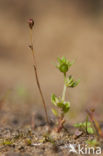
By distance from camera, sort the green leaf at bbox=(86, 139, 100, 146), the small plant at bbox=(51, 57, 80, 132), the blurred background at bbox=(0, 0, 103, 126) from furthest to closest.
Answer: the blurred background at bbox=(0, 0, 103, 126), the small plant at bbox=(51, 57, 80, 132), the green leaf at bbox=(86, 139, 100, 146)

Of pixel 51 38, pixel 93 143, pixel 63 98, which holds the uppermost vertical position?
pixel 51 38

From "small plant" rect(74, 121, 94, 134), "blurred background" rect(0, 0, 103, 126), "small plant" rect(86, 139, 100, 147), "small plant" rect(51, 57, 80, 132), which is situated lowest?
"small plant" rect(86, 139, 100, 147)

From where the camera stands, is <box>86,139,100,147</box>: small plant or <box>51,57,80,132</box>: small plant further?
<box>51,57,80,132</box>: small plant

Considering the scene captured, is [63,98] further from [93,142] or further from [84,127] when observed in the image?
[93,142]

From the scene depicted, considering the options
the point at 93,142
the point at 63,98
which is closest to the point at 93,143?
the point at 93,142

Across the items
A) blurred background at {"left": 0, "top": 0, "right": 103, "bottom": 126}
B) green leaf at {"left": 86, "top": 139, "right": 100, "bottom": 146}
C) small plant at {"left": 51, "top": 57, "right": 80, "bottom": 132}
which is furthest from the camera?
blurred background at {"left": 0, "top": 0, "right": 103, "bottom": 126}

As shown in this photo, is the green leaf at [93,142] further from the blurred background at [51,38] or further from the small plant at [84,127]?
the blurred background at [51,38]

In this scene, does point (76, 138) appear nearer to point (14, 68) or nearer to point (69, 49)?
point (14, 68)

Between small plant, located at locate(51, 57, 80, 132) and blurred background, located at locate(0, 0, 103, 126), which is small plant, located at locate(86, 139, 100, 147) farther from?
blurred background, located at locate(0, 0, 103, 126)

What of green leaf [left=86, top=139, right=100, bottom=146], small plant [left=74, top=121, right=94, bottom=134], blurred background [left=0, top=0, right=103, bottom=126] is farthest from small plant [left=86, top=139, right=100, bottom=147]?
blurred background [left=0, top=0, right=103, bottom=126]

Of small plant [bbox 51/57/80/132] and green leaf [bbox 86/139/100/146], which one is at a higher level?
small plant [bbox 51/57/80/132]

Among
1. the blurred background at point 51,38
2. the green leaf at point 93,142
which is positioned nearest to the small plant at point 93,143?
the green leaf at point 93,142
